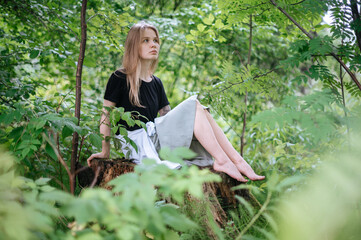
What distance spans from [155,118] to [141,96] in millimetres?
327

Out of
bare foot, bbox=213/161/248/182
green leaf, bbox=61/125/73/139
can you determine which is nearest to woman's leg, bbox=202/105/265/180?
bare foot, bbox=213/161/248/182

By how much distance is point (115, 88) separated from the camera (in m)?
2.48

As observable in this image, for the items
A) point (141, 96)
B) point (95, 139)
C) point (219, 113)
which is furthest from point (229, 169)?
point (141, 96)

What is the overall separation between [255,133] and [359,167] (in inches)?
120

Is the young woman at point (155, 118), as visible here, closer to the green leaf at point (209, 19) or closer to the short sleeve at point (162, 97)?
the short sleeve at point (162, 97)

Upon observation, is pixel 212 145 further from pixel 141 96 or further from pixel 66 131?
pixel 66 131

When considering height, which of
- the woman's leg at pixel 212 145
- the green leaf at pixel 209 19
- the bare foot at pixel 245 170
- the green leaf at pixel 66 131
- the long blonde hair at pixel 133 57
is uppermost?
the green leaf at pixel 209 19

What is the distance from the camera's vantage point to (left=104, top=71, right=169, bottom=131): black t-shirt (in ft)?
8.16

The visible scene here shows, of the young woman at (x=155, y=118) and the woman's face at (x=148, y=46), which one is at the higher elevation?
the woman's face at (x=148, y=46)

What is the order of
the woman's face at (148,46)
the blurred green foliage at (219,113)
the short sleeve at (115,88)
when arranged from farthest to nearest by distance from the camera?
1. the woman's face at (148,46)
2. the short sleeve at (115,88)
3. the blurred green foliage at (219,113)

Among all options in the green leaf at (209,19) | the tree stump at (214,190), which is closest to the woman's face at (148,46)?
the green leaf at (209,19)

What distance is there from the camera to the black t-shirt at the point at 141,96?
2487mm

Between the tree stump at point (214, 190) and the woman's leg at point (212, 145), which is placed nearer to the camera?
the tree stump at point (214, 190)

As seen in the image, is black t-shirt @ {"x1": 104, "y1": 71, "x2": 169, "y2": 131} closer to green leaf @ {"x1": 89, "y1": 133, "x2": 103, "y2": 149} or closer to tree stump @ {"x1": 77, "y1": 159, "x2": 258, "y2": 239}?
tree stump @ {"x1": 77, "y1": 159, "x2": 258, "y2": 239}
